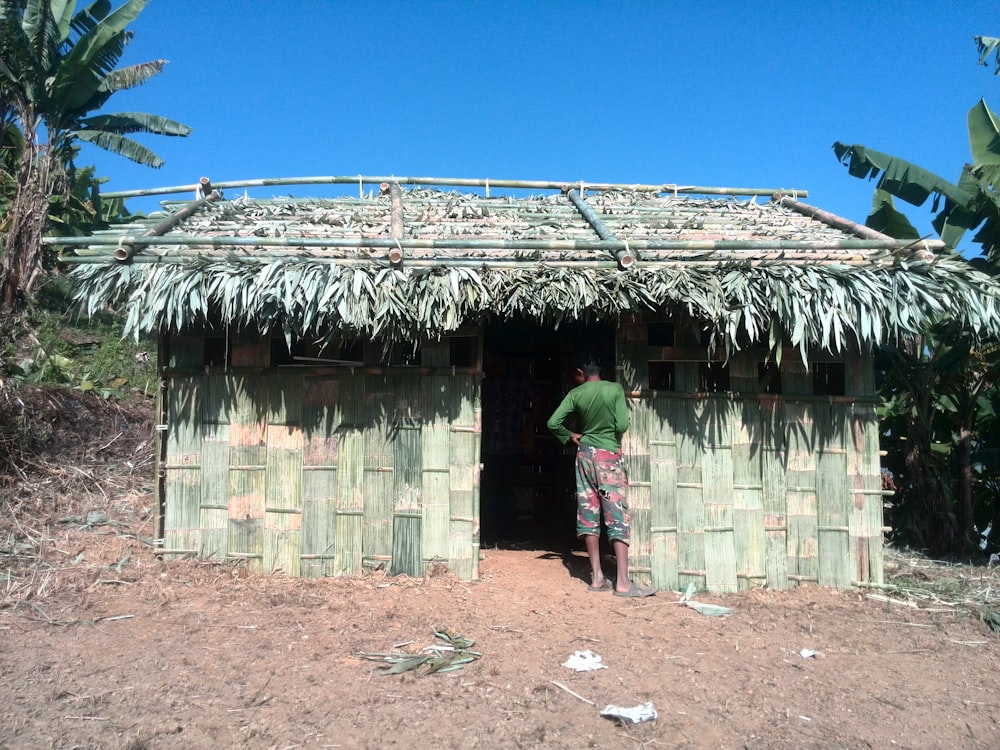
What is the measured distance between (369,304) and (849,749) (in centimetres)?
370

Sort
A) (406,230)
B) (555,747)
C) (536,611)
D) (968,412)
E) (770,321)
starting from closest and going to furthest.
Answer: (555,747) → (536,611) → (770,321) → (406,230) → (968,412)

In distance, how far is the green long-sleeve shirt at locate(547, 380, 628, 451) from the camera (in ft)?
16.4

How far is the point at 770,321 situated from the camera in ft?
16.1

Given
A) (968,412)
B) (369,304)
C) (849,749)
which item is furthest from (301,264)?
(968,412)

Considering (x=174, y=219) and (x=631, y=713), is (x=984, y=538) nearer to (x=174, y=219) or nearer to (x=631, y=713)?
(x=631, y=713)

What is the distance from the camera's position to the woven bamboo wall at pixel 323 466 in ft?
16.8

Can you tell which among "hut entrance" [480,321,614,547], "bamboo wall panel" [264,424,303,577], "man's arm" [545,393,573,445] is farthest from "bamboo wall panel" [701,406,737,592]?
"bamboo wall panel" [264,424,303,577]

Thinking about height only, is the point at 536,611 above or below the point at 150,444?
below

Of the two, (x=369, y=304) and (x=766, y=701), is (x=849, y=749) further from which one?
(x=369, y=304)

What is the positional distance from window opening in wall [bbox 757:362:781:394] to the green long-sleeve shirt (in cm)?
118

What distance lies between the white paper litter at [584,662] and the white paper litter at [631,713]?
441mm

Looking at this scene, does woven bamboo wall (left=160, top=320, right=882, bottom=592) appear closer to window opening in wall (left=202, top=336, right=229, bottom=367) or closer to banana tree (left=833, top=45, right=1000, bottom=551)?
window opening in wall (left=202, top=336, right=229, bottom=367)

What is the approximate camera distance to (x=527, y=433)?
7.04 m

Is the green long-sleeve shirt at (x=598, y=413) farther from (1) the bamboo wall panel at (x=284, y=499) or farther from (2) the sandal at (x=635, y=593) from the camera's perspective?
(1) the bamboo wall panel at (x=284, y=499)
